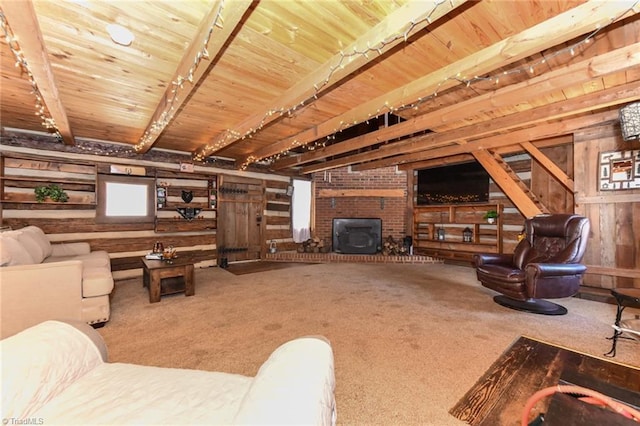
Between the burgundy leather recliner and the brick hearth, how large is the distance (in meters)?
2.43

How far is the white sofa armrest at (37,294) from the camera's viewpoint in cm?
218

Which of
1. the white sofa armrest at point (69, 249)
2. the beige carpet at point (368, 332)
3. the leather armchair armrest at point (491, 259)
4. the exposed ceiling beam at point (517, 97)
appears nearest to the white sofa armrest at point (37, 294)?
the beige carpet at point (368, 332)

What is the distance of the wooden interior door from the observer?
567cm

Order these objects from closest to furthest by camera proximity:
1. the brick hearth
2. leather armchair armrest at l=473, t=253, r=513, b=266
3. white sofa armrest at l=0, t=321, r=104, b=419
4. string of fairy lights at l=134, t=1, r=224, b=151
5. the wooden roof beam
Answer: white sofa armrest at l=0, t=321, r=104, b=419
string of fairy lights at l=134, t=1, r=224, b=151
leather armchair armrest at l=473, t=253, r=513, b=266
the wooden roof beam
the brick hearth

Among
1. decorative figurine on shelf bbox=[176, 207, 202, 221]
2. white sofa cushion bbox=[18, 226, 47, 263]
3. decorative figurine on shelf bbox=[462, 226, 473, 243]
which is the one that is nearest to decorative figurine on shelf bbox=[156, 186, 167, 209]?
decorative figurine on shelf bbox=[176, 207, 202, 221]

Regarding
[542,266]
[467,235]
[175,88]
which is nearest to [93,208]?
[175,88]

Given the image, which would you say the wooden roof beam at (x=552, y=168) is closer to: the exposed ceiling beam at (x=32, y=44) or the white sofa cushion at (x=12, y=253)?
the exposed ceiling beam at (x=32, y=44)

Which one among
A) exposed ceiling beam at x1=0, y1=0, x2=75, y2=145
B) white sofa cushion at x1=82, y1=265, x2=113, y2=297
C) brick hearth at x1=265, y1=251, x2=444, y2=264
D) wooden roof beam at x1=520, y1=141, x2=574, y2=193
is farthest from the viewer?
brick hearth at x1=265, y1=251, x2=444, y2=264

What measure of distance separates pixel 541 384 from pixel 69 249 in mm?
5530

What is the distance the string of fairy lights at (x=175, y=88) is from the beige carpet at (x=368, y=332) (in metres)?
2.20

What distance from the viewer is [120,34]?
1828 millimetres

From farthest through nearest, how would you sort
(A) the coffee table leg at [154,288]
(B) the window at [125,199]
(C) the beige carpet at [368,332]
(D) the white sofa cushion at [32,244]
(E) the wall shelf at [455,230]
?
(E) the wall shelf at [455,230], (B) the window at [125,199], (A) the coffee table leg at [154,288], (D) the white sofa cushion at [32,244], (C) the beige carpet at [368,332]

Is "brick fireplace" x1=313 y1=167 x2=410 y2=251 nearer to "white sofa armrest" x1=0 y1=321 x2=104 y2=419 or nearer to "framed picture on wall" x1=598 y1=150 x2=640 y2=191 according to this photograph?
"framed picture on wall" x1=598 y1=150 x2=640 y2=191

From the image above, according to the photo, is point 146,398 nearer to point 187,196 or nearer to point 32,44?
point 32,44
